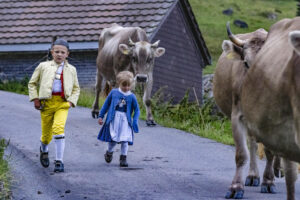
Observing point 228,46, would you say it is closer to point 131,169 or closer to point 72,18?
point 131,169

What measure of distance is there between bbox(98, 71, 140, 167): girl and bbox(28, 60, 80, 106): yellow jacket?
0.55m

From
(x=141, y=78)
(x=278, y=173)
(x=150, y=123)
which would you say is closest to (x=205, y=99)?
(x=141, y=78)

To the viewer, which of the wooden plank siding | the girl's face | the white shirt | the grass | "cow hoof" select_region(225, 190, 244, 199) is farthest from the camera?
the wooden plank siding

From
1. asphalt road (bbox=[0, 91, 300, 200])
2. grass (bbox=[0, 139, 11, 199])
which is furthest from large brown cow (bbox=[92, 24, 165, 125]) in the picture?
grass (bbox=[0, 139, 11, 199])

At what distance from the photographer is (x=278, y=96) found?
4844 mm

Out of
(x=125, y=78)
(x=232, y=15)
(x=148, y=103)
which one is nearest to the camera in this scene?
(x=125, y=78)

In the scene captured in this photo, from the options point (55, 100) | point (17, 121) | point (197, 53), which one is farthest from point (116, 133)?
point (197, 53)

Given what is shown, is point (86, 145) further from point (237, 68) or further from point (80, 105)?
point (80, 105)

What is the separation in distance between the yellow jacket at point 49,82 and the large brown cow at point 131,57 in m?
5.34

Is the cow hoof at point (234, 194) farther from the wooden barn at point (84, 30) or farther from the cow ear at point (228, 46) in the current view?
the wooden barn at point (84, 30)

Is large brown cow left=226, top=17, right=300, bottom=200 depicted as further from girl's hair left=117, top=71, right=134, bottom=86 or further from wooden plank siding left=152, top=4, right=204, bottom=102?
wooden plank siding left=152, top=4, right=204, bottom=102

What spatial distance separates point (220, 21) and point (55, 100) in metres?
58.8

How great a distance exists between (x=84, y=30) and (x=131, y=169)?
1696cm

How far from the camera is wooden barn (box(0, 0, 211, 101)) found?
25.3 m
